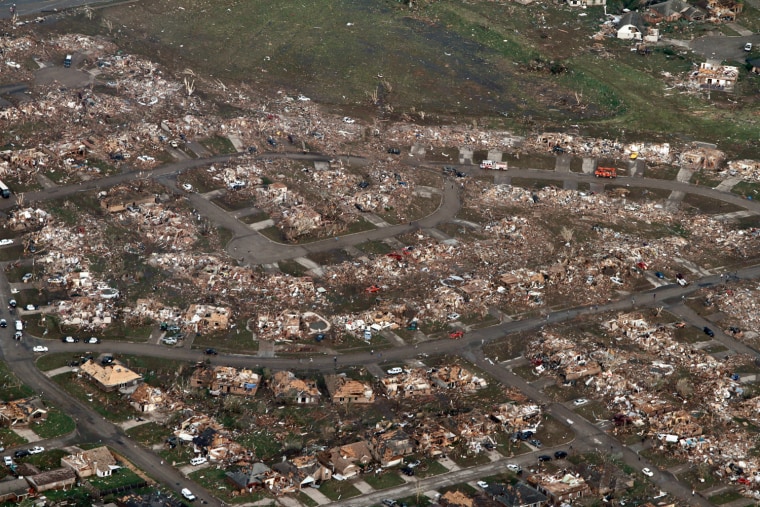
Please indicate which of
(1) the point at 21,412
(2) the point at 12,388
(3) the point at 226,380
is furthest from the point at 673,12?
(1) the point at 21,412

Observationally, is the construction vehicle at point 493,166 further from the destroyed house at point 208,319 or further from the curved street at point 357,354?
the destroyed house at point 208,319

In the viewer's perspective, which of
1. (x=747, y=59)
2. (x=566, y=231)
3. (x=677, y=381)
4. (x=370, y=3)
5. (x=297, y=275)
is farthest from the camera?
(x=370, y=3)

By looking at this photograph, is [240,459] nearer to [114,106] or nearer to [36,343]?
[36,343]

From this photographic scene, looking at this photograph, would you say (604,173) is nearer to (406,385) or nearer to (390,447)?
(406,385)

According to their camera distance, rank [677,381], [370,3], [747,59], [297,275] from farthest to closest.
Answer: [370,3] < [747,59] < [297,275] < [677,381]

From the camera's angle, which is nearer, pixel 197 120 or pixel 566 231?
pixel 566 231

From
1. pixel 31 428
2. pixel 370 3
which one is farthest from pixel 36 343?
pixel 370 3

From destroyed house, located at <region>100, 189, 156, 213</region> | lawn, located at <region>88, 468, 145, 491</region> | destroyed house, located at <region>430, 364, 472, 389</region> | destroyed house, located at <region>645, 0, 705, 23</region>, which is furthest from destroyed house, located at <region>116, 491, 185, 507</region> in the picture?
destroyed house, located at <region>645, 0, 705, 23</region>
